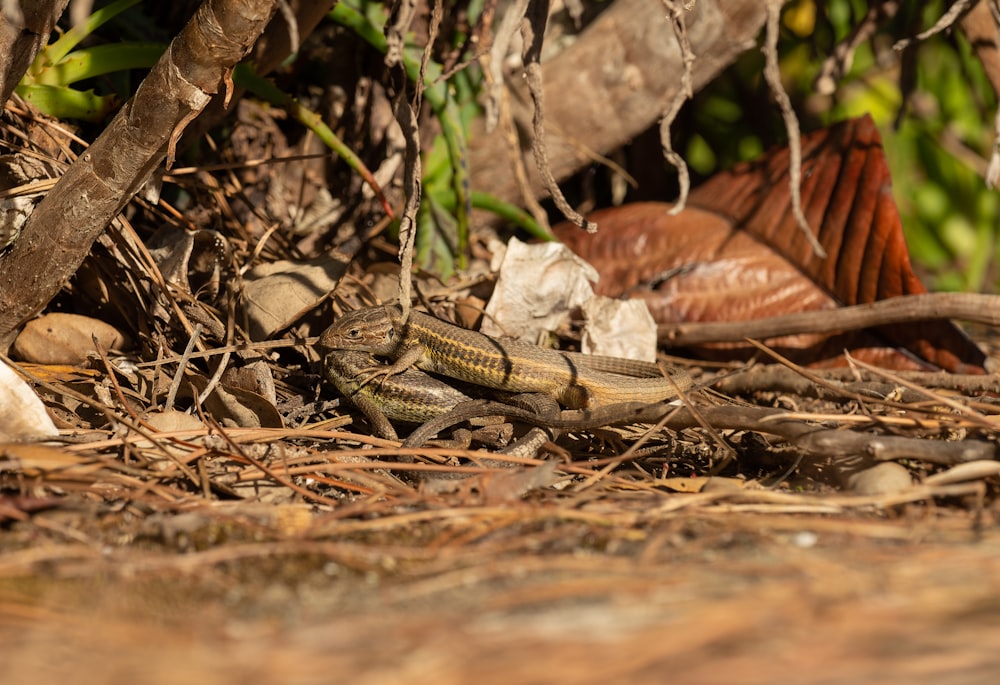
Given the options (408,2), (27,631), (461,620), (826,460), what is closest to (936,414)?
(826,460)

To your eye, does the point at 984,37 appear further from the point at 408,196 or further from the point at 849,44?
the point at 408,196

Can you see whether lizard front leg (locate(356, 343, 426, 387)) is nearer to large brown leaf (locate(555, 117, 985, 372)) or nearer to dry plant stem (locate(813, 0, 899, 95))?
large brown leaf (locate(555, 117, 985, 372))

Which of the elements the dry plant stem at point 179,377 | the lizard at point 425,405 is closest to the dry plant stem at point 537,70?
the lizard at point 425,405

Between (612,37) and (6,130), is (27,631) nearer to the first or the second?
(6,130)

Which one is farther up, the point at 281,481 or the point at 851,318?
the point at 851,318

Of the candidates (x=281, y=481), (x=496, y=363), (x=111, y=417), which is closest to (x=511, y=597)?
(x=281, y=481)

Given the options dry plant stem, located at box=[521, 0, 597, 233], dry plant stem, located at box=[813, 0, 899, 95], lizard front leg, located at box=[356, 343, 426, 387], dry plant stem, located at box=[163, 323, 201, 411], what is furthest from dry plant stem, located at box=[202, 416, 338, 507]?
dry plant stem, located at box=[813, 0, 899, 95]

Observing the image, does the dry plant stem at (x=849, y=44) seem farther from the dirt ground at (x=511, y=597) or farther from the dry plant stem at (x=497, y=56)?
the dirt ground at (x=511, y=597)
